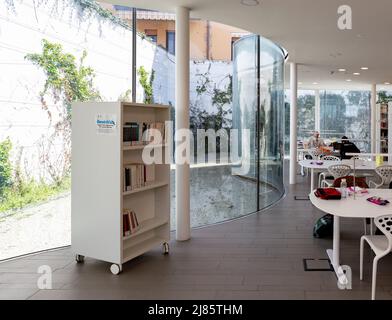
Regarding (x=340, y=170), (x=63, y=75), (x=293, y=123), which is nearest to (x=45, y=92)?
(x=63, y=75)

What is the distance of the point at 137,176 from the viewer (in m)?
4.57

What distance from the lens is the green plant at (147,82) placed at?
19.0 ft

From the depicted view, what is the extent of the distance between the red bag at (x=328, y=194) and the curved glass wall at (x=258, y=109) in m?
2.82

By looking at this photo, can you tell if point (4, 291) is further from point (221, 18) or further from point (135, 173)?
point (221, 18)

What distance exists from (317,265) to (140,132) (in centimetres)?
255

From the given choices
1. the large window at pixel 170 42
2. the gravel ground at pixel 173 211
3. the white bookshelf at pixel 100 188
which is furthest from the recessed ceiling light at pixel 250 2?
the gravel ground at pixel 173 211

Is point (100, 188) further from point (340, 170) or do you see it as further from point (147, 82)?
point (340, 170)

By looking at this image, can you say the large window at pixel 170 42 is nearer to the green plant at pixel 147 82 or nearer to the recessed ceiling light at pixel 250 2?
the green plant at pixel 147 82

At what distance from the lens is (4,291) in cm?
376

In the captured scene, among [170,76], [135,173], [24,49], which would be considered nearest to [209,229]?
[135,173]

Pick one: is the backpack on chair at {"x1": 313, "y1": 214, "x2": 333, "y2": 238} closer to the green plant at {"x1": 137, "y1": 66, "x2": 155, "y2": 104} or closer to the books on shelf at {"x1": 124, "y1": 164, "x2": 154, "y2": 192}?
the books on shelf at {"x1": 124, "y1": 164, "x2": 154, "y2": 192}

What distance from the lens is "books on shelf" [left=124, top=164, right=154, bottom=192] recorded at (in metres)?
4.38
